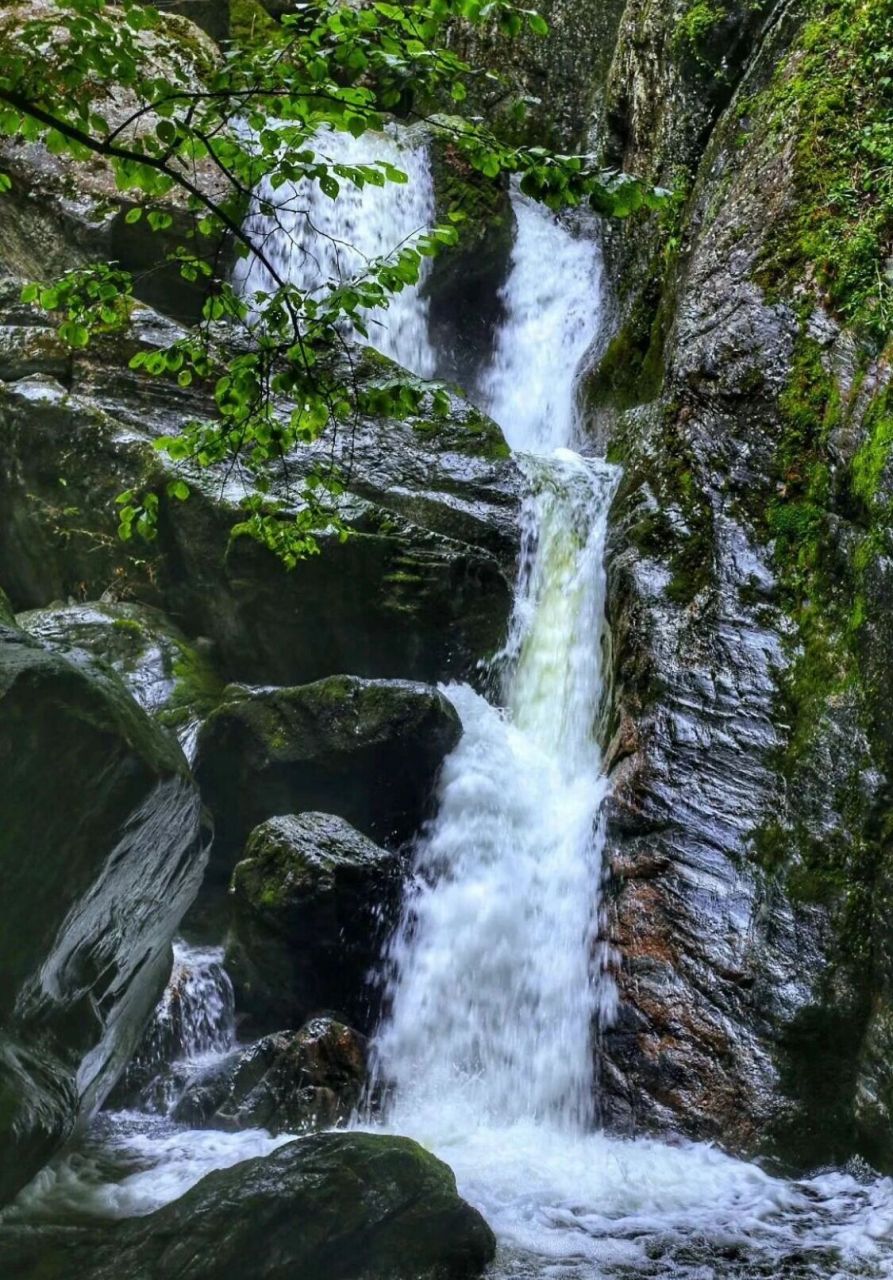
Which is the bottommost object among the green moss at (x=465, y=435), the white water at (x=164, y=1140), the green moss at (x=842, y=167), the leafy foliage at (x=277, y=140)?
the white water at (x=164, y=1140)

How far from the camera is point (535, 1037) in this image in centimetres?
693

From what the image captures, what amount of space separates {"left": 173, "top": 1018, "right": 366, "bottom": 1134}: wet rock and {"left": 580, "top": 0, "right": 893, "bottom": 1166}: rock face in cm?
171

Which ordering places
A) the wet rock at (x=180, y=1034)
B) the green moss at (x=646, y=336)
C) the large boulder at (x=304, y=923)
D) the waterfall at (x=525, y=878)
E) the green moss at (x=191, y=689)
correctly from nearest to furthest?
the wet rock at (x=180, y=1034)
the waterfall at (x=525, y=878)
the large boulder at (x=304, y=923)
the green moss at (x=191, y=689)
the green moss at (x=646, y=336)

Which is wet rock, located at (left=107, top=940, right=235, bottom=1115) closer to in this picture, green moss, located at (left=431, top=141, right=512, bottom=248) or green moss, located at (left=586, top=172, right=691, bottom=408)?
green moss, located at (left=586, top=172, right=691, bottom=408)

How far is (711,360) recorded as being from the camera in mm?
9016

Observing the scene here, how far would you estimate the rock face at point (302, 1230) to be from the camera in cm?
391

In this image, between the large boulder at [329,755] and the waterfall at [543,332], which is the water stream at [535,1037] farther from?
the waterfall at [543,332]

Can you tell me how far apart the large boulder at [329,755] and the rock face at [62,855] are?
9.45 ft

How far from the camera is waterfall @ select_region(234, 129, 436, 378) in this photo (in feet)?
45.9

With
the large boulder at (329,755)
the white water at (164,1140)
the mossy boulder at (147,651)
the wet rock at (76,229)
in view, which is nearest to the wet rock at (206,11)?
the wet rock at (76,229)

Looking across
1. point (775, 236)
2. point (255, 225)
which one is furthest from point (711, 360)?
point (255, 225)

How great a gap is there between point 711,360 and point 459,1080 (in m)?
6.35

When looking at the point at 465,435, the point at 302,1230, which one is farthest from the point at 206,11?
the point at 302,1230

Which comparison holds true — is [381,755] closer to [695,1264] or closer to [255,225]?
[695,1264]
